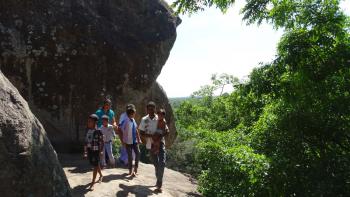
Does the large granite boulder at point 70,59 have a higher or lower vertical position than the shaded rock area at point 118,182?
higher

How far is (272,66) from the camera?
27.2 feet

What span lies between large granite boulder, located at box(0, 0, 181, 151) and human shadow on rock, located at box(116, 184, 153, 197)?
3.89m

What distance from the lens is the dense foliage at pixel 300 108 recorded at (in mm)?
7316

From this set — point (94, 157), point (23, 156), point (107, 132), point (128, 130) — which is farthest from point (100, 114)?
point (23, 156)

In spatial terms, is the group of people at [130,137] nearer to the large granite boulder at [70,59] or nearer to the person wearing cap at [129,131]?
the person wearing cap at [129,131]

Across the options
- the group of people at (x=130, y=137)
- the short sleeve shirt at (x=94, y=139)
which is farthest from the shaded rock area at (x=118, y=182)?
the short sleeve shirt at (x=94, y=139)

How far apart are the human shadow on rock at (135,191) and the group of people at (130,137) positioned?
9.6 inches

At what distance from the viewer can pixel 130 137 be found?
28.5 ft

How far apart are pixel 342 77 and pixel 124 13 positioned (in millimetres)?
7920

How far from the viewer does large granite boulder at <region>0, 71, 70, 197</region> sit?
17.0 ft

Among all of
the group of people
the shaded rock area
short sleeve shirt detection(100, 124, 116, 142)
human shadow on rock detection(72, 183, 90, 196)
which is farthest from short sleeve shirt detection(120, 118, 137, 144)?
human shadow on rock detection(72, 183, 90, 196)

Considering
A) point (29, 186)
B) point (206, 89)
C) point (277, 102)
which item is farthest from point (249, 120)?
point (206, 89)

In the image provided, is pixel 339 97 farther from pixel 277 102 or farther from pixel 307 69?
pixel 277 102

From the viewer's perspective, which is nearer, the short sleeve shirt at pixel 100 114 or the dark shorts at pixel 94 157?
the dark shorts at pixel 94 157
